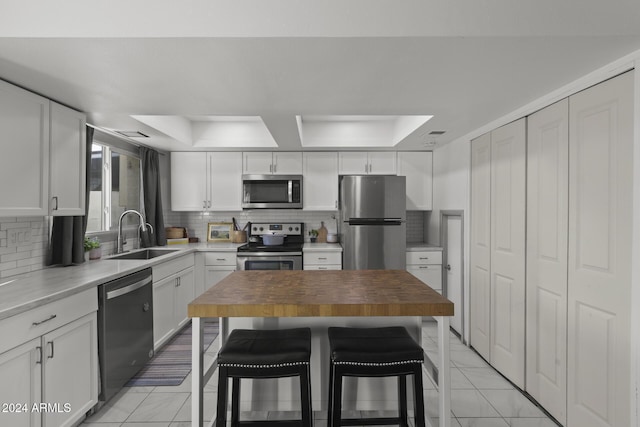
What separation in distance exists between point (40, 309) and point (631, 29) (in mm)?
3220

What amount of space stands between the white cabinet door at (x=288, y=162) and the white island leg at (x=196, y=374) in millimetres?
2970

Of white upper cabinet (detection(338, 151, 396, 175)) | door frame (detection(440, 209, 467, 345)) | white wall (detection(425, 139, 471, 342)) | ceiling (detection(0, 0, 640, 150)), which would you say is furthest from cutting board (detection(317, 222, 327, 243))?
ceiling (detection(0, 0, 640, 150))

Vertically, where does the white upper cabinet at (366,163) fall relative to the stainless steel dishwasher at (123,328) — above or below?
above

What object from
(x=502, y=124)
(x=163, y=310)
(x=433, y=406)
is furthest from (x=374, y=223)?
(x=163, y=310)

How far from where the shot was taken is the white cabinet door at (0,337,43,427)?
1.58 metres

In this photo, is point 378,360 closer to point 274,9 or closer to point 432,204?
point 274,9

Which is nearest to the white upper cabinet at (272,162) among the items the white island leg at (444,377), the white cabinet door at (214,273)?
the white cabinet door at (214,273)

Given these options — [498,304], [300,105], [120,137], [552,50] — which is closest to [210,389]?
[300,105]

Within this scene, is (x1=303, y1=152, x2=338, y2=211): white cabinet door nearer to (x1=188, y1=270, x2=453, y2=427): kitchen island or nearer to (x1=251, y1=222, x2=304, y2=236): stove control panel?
(x1=251, y1=222, x2=304, y2=236): stove control panel

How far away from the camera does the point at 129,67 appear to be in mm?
1784

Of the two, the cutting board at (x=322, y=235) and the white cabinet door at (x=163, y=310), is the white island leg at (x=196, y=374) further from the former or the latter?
the cutting board at (x=322, y=235)

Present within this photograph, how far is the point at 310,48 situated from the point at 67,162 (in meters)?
2.05

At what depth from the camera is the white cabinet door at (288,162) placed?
4.37 m

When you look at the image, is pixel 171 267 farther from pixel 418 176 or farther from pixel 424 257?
pixel 418 176
